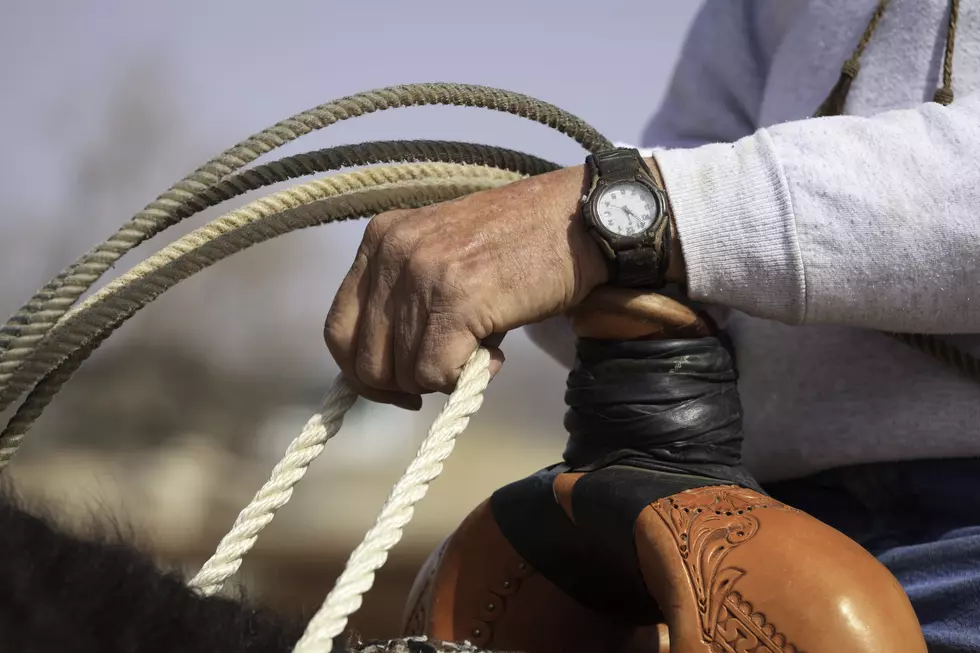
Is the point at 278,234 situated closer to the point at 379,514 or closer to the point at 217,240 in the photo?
the point at 217,240

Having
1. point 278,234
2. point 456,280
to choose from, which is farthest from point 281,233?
point 456,280

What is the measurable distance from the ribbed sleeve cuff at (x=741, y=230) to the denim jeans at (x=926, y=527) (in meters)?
0.25

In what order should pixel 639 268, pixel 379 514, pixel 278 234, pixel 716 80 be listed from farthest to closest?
pixel 716 80, pixel 278 234, pixel 639 268, pixel 379 514

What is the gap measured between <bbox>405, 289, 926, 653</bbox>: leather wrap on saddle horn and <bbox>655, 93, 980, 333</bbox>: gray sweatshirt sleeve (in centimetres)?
8

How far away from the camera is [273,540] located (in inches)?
Result: 222

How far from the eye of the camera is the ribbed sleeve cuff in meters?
0.82

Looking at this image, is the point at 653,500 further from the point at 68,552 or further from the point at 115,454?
the point at 115,454

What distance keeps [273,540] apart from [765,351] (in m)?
4.98

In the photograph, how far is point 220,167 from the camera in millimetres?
923

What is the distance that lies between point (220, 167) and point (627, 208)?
15.5 inches

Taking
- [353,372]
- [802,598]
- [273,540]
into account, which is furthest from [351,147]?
[273,540]

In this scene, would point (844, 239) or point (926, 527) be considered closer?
point (844, 239)

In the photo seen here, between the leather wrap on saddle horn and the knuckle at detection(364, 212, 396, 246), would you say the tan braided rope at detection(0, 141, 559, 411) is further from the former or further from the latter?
the leather wrap on saddle horn

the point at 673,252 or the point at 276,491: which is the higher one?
the point at 673,252
